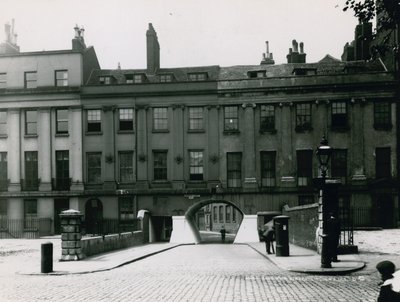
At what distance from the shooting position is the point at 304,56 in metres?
49.8

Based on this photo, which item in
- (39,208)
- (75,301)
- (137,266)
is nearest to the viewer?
(75,301)

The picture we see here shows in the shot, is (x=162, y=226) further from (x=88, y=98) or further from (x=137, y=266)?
(x=137, y=266)

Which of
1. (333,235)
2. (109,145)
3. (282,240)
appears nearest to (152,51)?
(109,145)

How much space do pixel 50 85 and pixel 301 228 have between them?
24.0 metres

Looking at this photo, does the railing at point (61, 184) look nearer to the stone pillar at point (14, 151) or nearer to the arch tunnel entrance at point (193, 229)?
the stone pillar at point (14, 151)

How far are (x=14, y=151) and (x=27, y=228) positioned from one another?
19.1 ft

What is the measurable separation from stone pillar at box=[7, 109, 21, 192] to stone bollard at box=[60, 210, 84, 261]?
75.0 ft

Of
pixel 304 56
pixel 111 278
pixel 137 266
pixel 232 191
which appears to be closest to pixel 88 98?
pixel 232 191

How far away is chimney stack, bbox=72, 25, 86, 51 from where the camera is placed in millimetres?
43100

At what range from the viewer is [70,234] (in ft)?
68.6

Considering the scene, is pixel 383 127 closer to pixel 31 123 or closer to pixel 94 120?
pixel 94 120

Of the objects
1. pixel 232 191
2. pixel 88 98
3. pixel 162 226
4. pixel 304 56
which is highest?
pixel 304 56

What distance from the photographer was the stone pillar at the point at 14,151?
42.3 m

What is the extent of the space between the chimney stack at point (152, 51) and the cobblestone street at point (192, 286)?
29.4m
